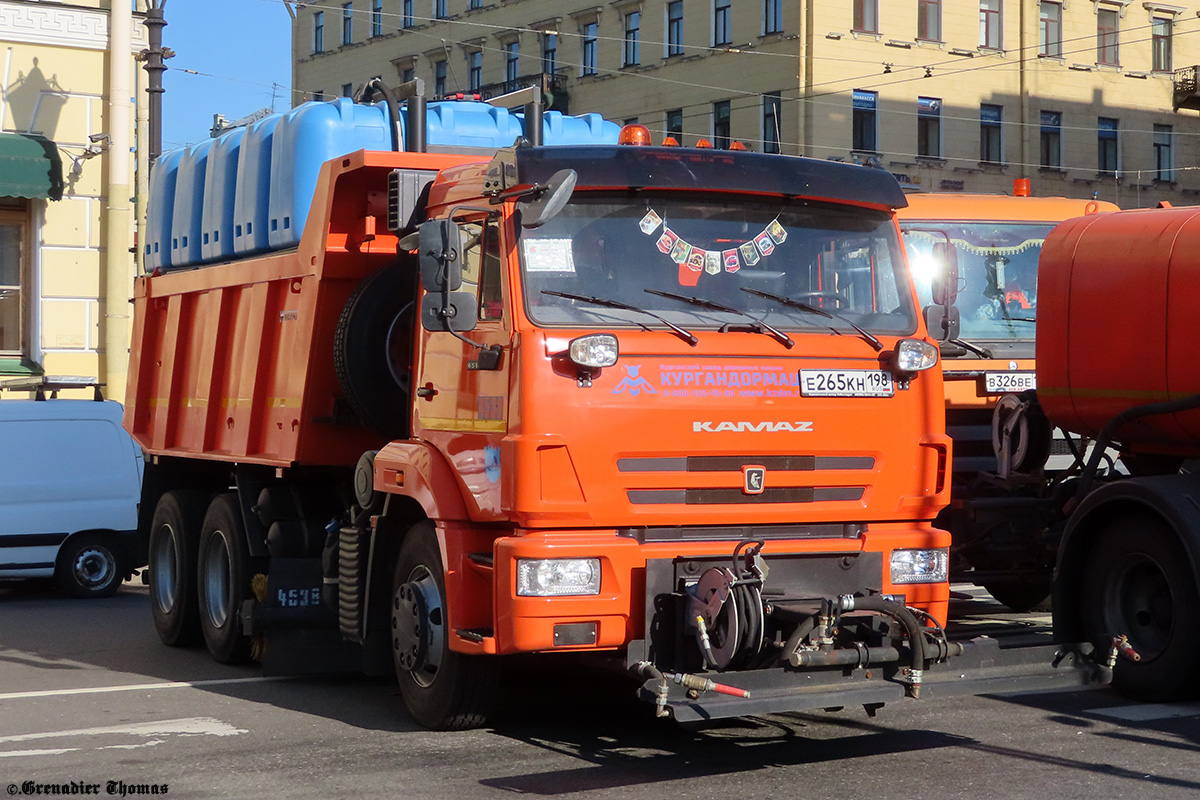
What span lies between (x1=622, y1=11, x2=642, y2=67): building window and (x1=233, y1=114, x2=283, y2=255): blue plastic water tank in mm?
39001

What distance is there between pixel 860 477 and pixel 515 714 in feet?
7.58

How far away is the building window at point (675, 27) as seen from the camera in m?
47.0

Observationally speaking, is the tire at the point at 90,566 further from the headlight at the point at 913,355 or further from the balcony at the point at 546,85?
the balcony at the point at 546,85

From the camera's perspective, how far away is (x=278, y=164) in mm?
9922

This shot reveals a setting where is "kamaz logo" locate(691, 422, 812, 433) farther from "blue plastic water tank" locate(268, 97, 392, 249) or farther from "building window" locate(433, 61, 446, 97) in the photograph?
"building window" locate(433, 61, 446, 97)

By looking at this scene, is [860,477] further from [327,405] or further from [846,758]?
[327,405]

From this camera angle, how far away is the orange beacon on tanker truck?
696cm

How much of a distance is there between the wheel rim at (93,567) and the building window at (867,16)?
32759mm

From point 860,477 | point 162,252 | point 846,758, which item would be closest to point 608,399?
point 860,477

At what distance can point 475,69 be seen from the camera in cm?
5450

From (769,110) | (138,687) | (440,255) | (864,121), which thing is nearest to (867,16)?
(864,121)

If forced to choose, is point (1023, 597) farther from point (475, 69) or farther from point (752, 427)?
point (475, 69)

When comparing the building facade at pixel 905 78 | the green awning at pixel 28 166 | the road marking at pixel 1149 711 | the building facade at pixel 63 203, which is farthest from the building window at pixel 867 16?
the road marking at pixel 1149 711

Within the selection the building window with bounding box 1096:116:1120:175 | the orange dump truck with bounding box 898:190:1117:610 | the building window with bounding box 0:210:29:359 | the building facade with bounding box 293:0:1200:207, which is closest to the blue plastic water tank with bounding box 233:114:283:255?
the orange dump truck with bounding box 898:190:1117:610
